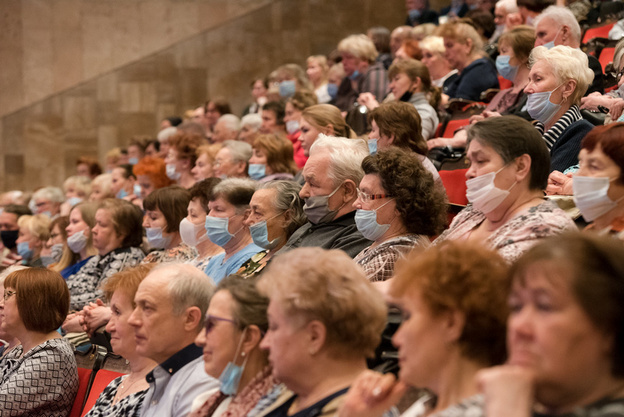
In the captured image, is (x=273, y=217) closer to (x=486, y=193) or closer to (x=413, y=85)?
(x=486, y=193)

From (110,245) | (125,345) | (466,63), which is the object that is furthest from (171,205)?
(466,63)

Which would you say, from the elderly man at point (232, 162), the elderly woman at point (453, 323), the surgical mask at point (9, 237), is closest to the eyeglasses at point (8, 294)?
the elderly man at point (232, 162)

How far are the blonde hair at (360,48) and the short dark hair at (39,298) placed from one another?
4374mm

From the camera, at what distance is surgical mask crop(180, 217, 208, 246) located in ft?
14.4

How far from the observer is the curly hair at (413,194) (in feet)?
10.3

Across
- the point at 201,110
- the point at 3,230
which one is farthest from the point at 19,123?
the point at 3,230

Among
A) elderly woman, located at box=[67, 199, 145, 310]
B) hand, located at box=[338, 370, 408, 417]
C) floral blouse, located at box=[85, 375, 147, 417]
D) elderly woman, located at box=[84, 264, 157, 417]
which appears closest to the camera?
hand, located at box=[338, 370, 408, 417]

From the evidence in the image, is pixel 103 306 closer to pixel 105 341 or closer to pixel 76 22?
pixel 105 341

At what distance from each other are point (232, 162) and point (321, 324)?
3.56 metres

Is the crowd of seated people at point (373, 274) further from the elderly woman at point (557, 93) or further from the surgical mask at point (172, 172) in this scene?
the surgical mask at point (172, 172)

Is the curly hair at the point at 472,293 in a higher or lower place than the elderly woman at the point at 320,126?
higher

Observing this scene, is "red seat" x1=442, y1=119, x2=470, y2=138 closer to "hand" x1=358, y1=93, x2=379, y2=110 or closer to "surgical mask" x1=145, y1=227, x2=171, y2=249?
"hand" x1=358, y1=93, x2=379, y2=110

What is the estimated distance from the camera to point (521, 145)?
8.96 feet

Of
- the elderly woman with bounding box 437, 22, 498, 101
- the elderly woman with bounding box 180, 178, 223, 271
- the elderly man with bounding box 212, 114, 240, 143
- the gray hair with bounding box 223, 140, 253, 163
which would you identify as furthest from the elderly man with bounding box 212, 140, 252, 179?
the elderly woman with bounding box 437, 22, 498, 101
